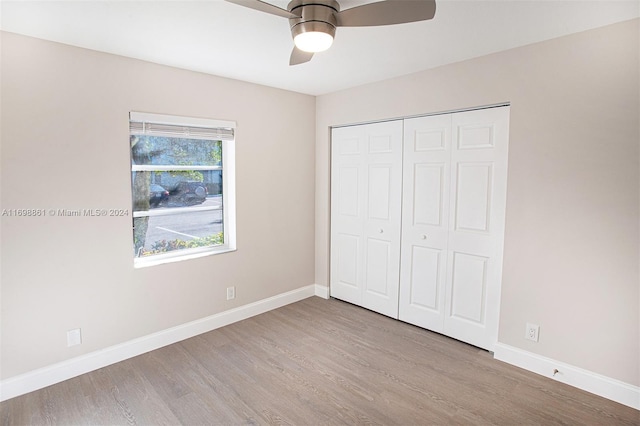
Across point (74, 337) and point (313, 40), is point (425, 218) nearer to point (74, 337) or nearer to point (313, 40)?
point (313, 40)

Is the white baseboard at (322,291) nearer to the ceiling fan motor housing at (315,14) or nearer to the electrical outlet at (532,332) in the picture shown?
the electrical outlet at (532,332)

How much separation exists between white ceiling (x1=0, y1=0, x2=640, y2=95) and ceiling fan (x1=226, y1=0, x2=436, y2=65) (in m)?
0.14

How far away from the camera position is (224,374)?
2.62m

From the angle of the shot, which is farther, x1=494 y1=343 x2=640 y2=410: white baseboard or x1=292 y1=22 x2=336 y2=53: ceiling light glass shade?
x1=494 y1=343 x2=640 y2=410: white baseboard

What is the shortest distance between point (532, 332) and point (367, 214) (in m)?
1.77

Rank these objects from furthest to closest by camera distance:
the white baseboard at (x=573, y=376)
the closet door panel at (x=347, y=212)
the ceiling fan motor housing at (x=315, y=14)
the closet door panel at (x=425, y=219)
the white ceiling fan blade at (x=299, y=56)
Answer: the closet door panel at (x=347, y=212) → the closet door panel at (x=425, y=219) → the white baseboard at (x=573, y=376) → the white ceiling fan blade at (x=299, y=56) → the ceiling fan motor housing at (x=315, y=14)

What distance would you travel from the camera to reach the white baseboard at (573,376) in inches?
88.9

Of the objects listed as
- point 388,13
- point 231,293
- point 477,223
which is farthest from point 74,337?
point 477,223

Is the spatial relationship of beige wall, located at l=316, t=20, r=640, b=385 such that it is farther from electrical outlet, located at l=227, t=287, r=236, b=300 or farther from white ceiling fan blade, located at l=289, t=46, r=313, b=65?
electrical outlet, located at l=227, t=287, r=236, b=300

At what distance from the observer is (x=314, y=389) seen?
245cm

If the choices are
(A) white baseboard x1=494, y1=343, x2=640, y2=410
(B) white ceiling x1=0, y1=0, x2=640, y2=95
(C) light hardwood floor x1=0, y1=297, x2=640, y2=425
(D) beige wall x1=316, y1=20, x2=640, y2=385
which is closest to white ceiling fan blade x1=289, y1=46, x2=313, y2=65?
(B) white ceiling x1=0, y1=0, x2=640, y2=95

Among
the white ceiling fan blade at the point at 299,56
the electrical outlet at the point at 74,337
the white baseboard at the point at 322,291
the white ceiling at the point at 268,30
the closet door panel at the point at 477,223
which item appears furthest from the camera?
the white baseboard at the point at 322,291

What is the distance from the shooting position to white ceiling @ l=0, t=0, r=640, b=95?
1935 millimetres

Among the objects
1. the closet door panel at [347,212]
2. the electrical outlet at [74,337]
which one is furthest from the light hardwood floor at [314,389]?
the closet door panel at [347,212]
